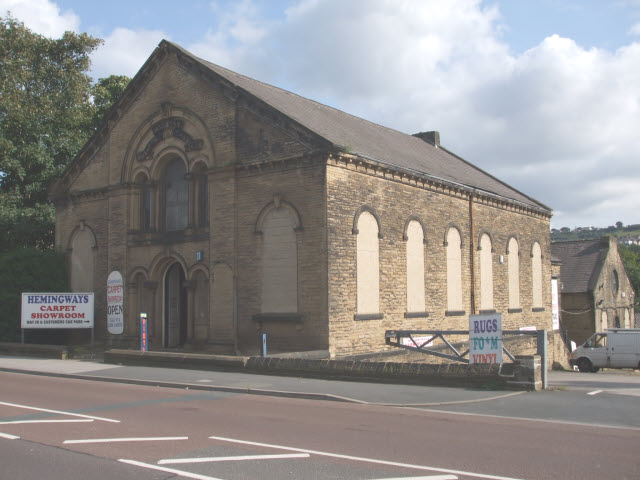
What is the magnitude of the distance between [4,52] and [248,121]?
18492mm

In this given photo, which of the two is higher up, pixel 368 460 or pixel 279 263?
pixel 279 263

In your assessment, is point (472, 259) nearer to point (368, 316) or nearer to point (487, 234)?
point (487, 234)

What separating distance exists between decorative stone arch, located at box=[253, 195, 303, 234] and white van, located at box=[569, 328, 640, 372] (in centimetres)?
1657

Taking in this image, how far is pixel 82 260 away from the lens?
90.3 ft

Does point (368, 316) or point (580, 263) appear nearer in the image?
point (368, 316)

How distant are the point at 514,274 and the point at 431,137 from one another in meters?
9.77

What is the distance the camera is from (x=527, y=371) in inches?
566

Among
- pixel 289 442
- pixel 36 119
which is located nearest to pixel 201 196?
pixel 36 119

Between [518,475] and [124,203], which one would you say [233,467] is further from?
[124,203]

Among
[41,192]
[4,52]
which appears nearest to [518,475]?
[41,192]

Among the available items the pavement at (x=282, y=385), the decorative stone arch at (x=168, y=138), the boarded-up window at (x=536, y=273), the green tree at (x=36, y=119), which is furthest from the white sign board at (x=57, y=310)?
the boarded-up window at (x=536, y=273)

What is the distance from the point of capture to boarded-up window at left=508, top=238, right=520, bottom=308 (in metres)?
31.5

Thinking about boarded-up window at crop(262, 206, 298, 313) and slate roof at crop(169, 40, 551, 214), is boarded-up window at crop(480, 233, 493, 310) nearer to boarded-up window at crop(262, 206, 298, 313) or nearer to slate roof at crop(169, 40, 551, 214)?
slate roof at crop(169, 40, 551, 214)

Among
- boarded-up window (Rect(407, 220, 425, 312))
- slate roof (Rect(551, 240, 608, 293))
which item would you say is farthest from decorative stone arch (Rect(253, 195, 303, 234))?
slate roof (Rect(551, 240, 608, 293))
